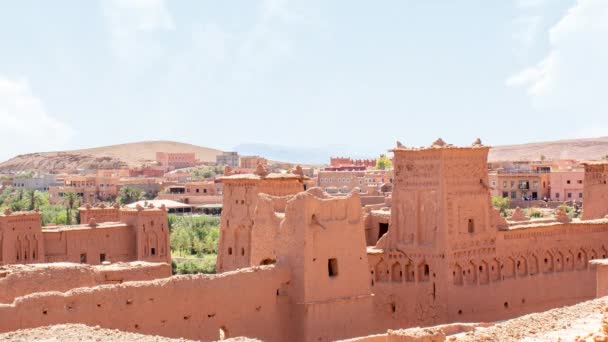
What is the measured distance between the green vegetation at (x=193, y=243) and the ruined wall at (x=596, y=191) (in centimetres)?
1870

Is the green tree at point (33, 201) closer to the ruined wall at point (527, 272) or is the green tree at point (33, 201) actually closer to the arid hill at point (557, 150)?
the ruined wall at point (527, 272)

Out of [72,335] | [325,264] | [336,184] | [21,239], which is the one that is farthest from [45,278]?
[336,184]

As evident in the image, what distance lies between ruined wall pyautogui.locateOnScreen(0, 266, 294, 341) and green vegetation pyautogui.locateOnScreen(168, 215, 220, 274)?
24.3 metres

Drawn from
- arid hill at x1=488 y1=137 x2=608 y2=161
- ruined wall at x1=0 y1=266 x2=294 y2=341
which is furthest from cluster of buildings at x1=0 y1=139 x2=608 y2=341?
arid hill at x1=488 y1=137 x2=608 y2=161

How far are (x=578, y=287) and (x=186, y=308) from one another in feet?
43.7

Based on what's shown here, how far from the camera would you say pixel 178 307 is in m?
18.1

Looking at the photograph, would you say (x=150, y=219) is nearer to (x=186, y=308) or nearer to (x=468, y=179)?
(x=468, y=179)

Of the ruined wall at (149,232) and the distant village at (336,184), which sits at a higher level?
the distant village at (336,184)

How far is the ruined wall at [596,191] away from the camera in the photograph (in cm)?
3081

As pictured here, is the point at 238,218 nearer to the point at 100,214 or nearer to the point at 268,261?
the point at 268,261

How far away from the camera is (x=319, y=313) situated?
20297 mm

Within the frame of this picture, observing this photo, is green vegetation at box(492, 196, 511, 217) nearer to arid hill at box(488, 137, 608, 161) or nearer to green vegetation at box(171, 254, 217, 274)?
green vegetation at box(171, 254, 217, 274)

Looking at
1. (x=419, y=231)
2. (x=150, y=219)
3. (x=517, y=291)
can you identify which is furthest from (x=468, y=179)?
(x=150, y=219)

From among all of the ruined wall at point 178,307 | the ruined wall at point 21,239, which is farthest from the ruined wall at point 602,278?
the ruined wall at point 21,239
